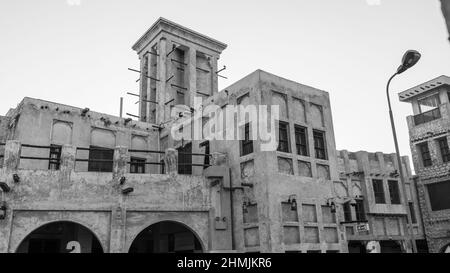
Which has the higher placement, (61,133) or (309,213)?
(61,133)

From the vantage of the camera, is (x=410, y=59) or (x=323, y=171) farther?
(x=323, y=171)

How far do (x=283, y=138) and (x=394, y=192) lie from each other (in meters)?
18.1

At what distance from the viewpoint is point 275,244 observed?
15.1 meters

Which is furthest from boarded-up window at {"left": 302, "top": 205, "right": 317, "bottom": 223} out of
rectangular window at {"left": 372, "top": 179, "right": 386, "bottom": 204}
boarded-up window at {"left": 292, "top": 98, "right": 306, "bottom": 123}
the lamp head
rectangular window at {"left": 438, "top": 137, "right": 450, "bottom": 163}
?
rectangular window at {"left": 438, "top": 137, "right": 450, "bottom": 163}

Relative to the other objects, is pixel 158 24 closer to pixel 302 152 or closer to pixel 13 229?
pixel 302 152

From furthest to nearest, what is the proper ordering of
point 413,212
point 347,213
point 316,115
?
1. point 413,212
2. point 347,213
3. point 316,115

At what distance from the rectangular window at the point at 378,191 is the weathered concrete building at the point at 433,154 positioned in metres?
3.94

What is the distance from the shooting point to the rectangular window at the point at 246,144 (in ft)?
55.9

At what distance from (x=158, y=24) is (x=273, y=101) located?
1479 cm

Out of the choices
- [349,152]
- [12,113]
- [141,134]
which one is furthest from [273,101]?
[349,152]

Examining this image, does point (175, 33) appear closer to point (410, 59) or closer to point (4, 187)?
point (4, 187)

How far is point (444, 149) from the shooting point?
30.4 metres

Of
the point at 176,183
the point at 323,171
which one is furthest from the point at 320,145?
the point at 176,183

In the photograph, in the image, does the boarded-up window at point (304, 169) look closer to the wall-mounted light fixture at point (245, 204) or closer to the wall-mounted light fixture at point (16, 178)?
the wall-mounted light fixture at point (245, 204)
